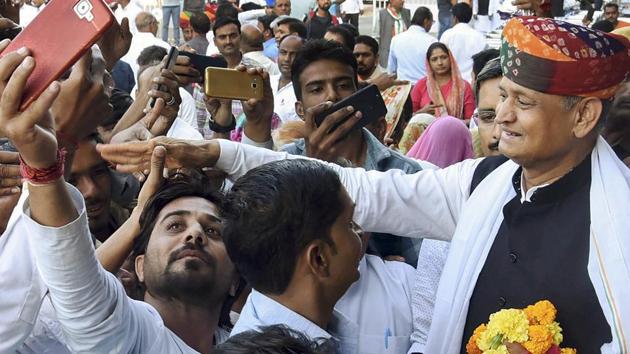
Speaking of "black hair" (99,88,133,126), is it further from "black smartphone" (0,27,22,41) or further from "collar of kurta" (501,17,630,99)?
"collar of kurta" (501,17,630,99)

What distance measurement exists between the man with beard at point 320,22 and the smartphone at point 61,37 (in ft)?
33.0

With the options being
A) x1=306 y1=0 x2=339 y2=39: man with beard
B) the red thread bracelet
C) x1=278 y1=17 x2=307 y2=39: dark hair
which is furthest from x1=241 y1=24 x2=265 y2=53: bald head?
the red thread bracelet

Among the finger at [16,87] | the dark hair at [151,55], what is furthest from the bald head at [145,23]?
the finger at [16,87]

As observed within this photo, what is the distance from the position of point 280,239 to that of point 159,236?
0.88 m

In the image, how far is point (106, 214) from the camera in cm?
360

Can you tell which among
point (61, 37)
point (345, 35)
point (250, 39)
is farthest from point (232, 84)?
point (250, 39)

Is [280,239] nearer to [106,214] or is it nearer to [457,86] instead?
[106,214]

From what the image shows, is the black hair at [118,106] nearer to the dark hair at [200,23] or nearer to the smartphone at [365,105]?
the smartphone at [365,105]

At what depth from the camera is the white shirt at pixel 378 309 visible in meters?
2.95

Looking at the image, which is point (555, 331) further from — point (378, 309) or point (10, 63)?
point (10, 63)

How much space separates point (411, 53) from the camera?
9883 millimetres

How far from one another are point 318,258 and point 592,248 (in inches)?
28.9

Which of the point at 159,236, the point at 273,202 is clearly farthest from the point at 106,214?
the point at 273,202

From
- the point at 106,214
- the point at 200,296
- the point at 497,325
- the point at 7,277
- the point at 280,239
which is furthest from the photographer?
the point at 106,214
